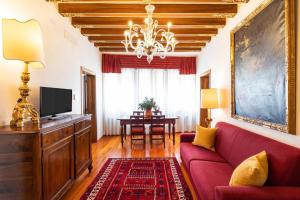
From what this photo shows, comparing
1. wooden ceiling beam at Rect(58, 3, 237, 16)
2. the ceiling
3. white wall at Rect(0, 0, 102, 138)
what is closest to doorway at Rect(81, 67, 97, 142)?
white wall at Rect(0, 0, 102, 138)

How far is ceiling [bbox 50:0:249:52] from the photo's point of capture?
134 inches

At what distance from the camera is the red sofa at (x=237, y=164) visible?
1.65 m

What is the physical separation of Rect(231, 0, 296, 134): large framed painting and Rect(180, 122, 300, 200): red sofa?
10.1 inches

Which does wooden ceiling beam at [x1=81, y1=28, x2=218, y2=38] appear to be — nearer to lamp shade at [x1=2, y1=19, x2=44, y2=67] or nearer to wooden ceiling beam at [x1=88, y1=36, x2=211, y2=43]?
wooden ceiling beam at [x1=88, y1=36, x2=211, y2=43]

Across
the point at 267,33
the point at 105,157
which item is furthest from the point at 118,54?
the point at 267,33

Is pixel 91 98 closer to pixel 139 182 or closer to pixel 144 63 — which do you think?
pixel 144 63

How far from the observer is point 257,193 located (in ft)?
5.42

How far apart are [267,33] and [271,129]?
3.58ft

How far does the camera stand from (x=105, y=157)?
4566mm

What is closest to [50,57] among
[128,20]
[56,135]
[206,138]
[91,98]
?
[56,135]

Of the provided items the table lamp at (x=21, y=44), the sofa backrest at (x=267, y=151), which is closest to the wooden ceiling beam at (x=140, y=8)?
the table lamp at (x=21, y=44)

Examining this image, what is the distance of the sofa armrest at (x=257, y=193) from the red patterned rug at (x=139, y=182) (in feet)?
4.07

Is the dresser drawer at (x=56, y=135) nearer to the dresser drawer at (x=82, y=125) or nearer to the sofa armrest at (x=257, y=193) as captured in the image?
the dresser drawer at (x=82, y=125)

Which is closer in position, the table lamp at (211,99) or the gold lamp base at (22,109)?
the gold lamp base at (22,109)
